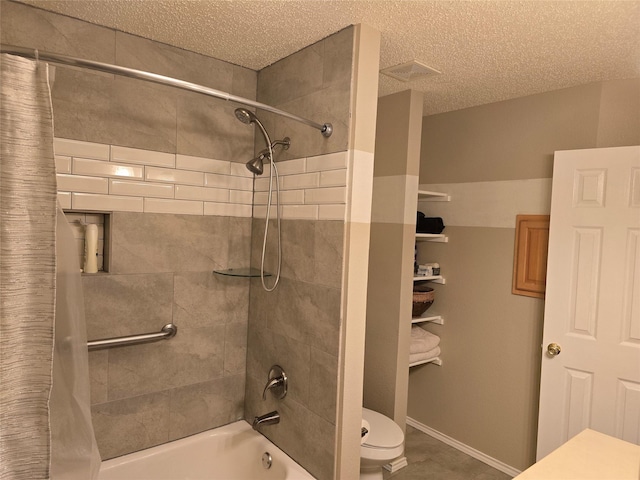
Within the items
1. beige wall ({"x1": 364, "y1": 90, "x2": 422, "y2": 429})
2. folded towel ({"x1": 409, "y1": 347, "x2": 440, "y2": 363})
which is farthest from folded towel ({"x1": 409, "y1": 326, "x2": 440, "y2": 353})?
beige wall ({"x1": 364, "y1": 90, "x2": 422, "y2": 429})

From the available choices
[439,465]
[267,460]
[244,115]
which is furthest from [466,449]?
[244,115]

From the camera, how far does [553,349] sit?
7.64 ft

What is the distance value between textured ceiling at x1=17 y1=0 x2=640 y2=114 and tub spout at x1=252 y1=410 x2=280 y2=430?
173 centimetres

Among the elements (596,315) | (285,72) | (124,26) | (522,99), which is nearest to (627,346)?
(596,315)

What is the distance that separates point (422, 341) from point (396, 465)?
81cm

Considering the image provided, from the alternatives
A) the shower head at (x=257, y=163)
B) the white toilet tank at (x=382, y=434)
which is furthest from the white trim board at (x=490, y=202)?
the shower head at (x=257, y=163)

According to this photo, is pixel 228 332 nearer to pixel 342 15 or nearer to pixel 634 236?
pixel 342 15

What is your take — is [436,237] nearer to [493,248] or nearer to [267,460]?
[493,248]

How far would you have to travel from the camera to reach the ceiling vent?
2.11 m

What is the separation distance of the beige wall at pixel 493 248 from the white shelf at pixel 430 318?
0.15ft

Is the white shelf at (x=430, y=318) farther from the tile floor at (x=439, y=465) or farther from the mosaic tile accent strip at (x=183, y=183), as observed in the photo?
the mosaic tile accent strip at (x=183, y=183)

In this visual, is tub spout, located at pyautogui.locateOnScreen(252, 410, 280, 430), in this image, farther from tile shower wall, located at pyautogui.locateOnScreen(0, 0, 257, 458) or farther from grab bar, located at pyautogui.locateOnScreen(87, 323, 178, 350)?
grab bar, located at pyautogui.locateOnScreen(87, 323, 178, 350)

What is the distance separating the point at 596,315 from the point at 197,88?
7.26ft

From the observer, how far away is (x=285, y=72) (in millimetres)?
2051
